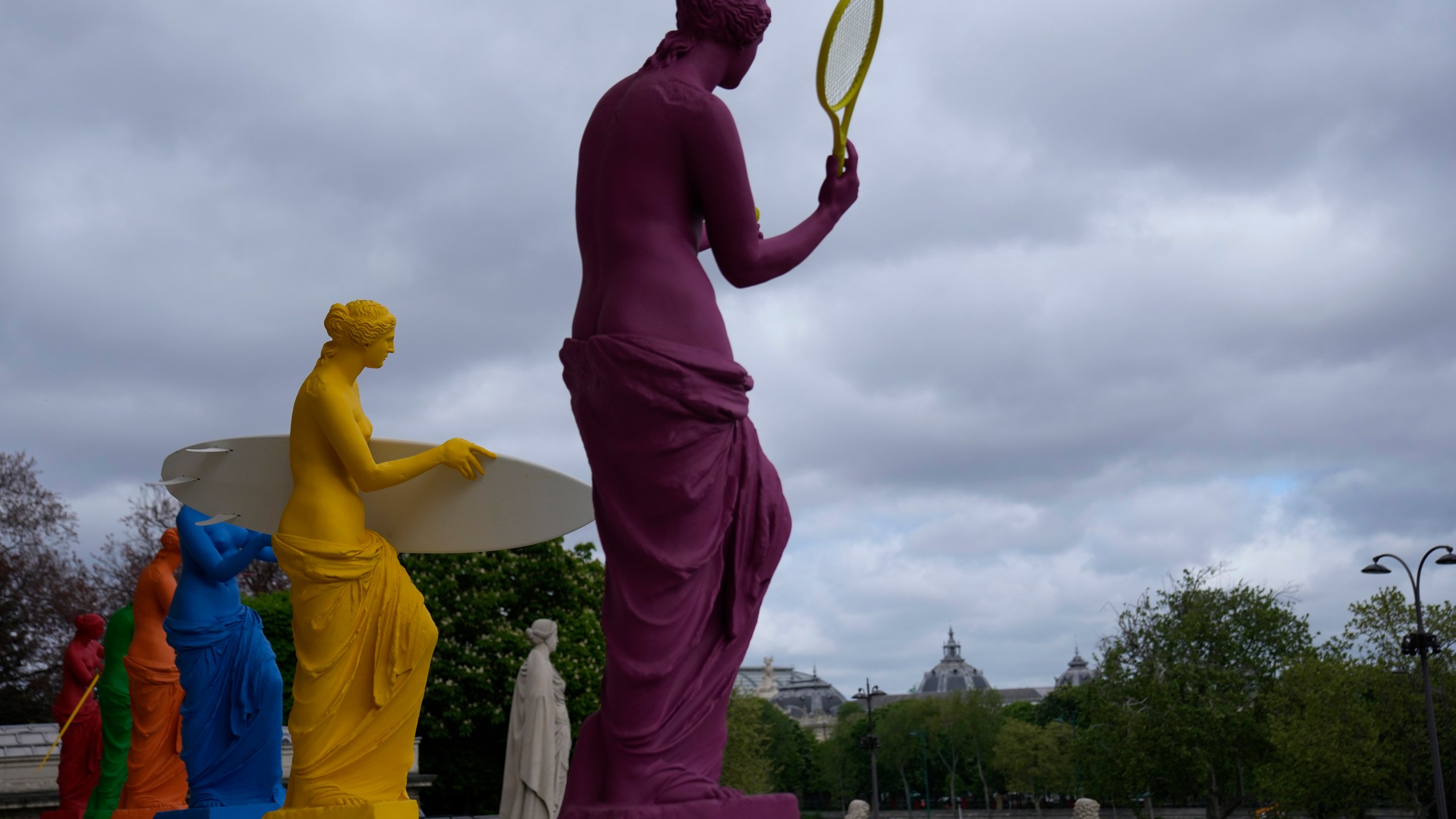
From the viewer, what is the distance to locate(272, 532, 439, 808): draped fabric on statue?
4.71 m

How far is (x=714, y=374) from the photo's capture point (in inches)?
134

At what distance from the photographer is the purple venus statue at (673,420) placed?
3273mm

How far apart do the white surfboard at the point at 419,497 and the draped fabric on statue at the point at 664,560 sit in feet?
4.32

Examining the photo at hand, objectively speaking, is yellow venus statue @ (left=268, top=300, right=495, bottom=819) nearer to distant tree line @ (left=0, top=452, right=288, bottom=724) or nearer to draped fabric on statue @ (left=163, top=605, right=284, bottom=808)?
draped fabric on statue @ (left=163, top=605, right=284, bottom=808)

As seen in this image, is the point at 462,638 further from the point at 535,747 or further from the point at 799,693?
the point at 799,693

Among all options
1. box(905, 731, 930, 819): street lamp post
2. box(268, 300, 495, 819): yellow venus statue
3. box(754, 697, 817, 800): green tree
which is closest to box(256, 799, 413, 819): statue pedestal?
box(268, 300, 495, 819): yellow venus statue

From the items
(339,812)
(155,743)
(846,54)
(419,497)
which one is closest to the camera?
(846,54)

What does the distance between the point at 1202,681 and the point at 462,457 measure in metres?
36.5

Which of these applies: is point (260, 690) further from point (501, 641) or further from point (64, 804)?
point (501, 641)

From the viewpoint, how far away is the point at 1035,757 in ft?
228

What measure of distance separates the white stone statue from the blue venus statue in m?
2.84

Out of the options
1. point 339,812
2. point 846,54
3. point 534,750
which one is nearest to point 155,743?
point 534,750

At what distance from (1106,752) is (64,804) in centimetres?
3341

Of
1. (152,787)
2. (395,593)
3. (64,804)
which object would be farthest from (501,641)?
(395,593)
